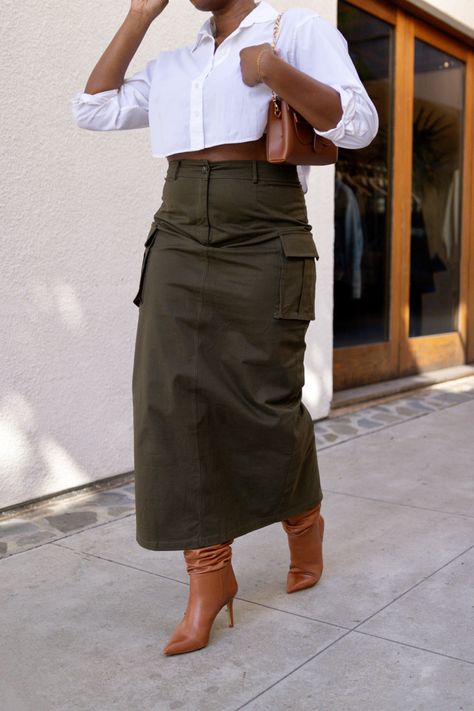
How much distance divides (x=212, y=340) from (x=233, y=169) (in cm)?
44

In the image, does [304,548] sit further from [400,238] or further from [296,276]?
[400,238]

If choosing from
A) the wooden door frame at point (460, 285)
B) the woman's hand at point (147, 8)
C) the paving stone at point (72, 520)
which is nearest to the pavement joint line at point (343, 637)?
the paving stone at point (72, 520)

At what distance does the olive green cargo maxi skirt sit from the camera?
2336mm

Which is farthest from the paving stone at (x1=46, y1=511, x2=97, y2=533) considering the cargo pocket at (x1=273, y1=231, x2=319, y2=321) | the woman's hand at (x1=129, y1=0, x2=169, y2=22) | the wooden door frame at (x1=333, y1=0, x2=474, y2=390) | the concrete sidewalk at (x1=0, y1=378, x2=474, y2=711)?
the wooden door frame at (x1=333, y1=0, x2=474, y2=390)

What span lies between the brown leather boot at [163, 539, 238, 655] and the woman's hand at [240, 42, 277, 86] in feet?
3.91

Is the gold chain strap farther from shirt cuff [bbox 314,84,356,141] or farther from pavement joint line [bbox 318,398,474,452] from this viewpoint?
pavement joint line [bbox 318,398,474,452]

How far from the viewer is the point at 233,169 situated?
233cm

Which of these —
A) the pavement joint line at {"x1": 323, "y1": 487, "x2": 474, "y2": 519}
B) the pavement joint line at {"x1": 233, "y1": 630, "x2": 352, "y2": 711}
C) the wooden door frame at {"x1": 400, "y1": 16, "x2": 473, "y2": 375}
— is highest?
the wooden door frame at {"x1": 400, "y1": 16, "x2": 473, "y2": 375}

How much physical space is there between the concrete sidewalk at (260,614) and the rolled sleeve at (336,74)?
1308mm

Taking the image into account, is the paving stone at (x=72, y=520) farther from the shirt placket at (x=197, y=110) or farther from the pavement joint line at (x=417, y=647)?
the shirt placket at (x=197, y=110)

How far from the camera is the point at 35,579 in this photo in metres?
2.89

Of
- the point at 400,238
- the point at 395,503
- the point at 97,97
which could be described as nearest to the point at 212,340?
the point at 97,97

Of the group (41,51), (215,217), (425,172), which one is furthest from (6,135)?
(425,172)

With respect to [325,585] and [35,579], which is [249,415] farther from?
[35,579]
